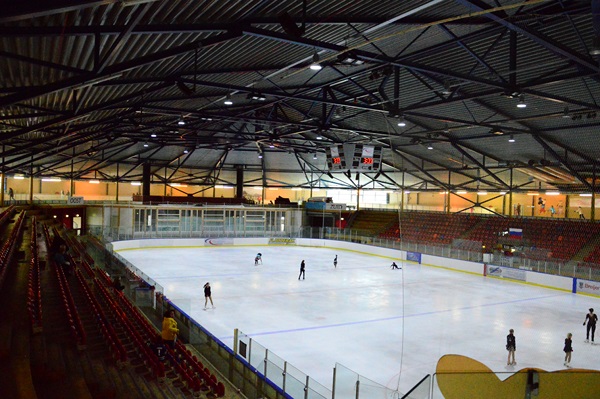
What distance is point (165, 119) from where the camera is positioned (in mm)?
30703

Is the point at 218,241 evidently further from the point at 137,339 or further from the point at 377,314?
the point at 137,339

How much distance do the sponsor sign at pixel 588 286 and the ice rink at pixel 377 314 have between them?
64 cm

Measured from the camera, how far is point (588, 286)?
2370 cm

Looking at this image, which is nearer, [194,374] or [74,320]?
[194,374]

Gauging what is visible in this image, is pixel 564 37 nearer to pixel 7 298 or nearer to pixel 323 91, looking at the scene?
pixel 323 91

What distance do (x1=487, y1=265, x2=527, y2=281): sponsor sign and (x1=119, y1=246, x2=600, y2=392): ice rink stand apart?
0.63m

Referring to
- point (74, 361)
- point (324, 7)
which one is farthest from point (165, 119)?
point (74, 361)

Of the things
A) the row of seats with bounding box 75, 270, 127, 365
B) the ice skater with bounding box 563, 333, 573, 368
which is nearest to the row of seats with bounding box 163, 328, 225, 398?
the row of seats with bounding box 75, 270, 127, 365

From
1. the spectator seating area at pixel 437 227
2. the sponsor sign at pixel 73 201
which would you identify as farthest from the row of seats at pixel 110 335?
the sponsor sign at pixel 73 201

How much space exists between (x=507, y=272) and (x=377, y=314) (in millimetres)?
13850

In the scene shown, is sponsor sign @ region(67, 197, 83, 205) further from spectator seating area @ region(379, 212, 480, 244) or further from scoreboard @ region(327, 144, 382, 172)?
spectator seating area @ region(379, 212, 480, 244)

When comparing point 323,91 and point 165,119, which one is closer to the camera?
point 323,91

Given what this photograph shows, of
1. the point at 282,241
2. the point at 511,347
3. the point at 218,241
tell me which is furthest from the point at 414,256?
the point at 511,347

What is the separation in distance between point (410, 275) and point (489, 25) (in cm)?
1690
